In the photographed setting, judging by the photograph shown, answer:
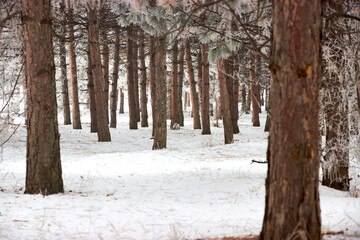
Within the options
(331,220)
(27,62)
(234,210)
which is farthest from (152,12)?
(331,220)

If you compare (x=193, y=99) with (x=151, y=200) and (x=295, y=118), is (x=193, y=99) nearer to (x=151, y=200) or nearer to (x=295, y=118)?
(x=151, y=200)

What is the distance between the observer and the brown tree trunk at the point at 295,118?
2.61 metres

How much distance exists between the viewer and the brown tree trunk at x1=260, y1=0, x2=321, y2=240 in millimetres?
2607

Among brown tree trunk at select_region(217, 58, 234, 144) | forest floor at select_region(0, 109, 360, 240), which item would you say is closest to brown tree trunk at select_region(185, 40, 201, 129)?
brown tree trunk at select_region(217, 58, 234, 144)

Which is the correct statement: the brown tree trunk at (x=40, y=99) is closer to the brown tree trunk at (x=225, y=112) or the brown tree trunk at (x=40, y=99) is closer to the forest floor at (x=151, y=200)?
the forest floor at (x=151, y=200)

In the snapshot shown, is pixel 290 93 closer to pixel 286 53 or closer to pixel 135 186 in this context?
pixel 286 53

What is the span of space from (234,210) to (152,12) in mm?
7439

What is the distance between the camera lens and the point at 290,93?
2641 millimetres

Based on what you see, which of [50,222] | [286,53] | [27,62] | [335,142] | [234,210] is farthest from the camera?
[335,142]

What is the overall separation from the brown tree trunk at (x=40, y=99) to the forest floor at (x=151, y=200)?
0.37m

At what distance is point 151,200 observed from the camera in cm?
538

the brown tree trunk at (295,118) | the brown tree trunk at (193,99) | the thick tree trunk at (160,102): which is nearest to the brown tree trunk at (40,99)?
the brown tree trunk at (295,118)

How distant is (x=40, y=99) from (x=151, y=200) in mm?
2243

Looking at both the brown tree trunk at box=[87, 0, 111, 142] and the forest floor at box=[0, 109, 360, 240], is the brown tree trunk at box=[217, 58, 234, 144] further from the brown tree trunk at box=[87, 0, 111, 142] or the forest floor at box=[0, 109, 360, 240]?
the brown tree trunk at box=[87, 0, 111, 142]
